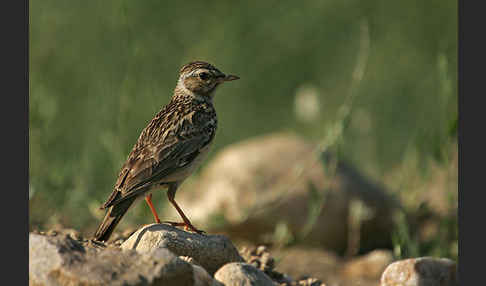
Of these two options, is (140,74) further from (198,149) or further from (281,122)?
(281,122)

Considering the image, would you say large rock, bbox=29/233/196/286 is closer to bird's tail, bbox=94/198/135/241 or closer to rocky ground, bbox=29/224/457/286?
rocky ground, bbox=29/224/457/286

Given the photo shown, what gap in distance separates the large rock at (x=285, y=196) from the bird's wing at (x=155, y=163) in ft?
8.06

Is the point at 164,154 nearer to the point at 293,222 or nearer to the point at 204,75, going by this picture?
the point at 204,75

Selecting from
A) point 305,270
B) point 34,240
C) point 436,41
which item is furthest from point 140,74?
point 436,41

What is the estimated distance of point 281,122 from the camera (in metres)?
15.4

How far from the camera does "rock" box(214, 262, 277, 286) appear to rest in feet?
17.9

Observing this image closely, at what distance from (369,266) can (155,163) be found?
3.46m

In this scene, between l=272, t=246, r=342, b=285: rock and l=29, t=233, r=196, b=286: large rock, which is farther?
l=272, t=246, r=342, b=285: rock

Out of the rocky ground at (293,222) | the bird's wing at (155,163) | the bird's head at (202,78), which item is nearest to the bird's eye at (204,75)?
the bird's head at (202,78)

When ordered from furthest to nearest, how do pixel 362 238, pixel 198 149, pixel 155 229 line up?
pixel 362 238 → pixel 198 149 → pixel 155 229

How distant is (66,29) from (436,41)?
717 centimetres

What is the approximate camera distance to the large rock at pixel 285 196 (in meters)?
9.83

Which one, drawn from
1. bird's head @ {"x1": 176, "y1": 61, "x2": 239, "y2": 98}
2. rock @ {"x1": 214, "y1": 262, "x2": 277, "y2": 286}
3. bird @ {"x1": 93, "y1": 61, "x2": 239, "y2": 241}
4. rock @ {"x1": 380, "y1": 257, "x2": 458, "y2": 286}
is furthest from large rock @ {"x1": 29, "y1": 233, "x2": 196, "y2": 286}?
bird's head @ {"x1": 176, "y1": 61, "x2": 239, "y2": 98}

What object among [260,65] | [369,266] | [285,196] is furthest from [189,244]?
[260,65]
